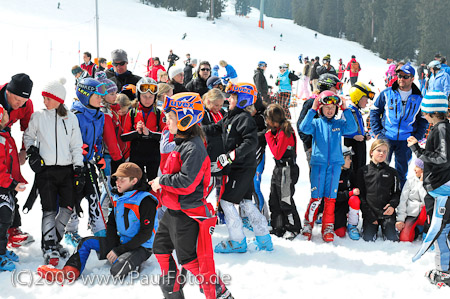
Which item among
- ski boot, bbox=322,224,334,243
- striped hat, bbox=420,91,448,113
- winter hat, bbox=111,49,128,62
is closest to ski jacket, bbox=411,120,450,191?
striped hat, bbox=420,91,448,113

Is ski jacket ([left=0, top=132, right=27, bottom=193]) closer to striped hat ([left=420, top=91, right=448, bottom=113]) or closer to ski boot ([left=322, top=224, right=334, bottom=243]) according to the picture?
ski boot ([left=322, top=224, right=334, bottom=243])

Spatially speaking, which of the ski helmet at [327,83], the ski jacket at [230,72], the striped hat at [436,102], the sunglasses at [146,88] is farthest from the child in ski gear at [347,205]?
the ski jacket at [230,72]

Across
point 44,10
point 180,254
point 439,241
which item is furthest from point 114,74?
point 44,10

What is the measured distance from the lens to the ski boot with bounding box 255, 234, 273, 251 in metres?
4.80

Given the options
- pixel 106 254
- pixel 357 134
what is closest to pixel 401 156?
pixel 357 134

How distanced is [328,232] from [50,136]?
3.46m

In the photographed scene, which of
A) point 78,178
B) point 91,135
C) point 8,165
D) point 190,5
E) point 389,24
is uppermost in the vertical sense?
point 190,5

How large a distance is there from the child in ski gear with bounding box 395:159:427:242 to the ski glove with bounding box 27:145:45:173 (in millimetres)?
4301

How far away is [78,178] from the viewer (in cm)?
443

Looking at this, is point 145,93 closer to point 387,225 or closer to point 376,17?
point 387,225

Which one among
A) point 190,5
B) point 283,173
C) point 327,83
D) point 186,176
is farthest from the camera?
point 190,5

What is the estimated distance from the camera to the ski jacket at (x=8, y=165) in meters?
4.04

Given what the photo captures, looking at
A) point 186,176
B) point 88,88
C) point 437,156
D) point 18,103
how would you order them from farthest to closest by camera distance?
point 88,88, point 18,103, point 437,156, point 186,176

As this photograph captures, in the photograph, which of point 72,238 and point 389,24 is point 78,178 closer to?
point 72,238
